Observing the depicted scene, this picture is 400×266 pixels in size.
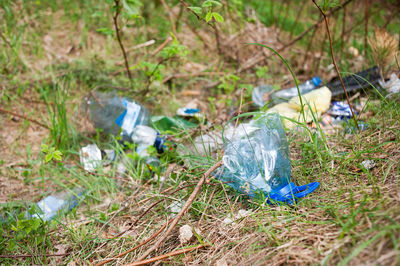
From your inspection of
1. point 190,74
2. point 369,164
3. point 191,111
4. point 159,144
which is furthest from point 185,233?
point 190,74

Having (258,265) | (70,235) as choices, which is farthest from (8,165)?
(258,265)

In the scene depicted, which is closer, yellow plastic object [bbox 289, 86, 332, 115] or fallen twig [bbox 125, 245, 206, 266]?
fallen twig [bbox 125, 245, 206, 266]

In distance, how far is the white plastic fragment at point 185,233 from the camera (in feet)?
4.15

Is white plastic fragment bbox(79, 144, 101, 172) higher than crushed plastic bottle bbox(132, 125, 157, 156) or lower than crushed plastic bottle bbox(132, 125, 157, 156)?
lower

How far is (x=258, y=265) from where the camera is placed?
3.37 ft

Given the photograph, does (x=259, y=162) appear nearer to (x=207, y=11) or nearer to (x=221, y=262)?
(x=221, y=262)

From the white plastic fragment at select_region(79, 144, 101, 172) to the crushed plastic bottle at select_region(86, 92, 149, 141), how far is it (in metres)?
0.20

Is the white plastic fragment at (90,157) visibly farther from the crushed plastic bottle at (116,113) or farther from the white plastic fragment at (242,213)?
the white plastic fragment at (242,213)

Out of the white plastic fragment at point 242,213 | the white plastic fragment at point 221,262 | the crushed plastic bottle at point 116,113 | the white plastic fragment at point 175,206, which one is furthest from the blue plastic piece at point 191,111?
the white plastic fragment at point 221,262

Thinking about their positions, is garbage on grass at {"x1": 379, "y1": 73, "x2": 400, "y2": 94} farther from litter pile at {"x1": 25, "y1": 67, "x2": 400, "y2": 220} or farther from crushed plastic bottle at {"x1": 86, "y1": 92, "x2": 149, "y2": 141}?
crushed plastic bottle at {"x1": 86, "y1": 92, "x2": 149, "y2": 141}

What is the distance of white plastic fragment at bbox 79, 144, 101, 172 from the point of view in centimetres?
217

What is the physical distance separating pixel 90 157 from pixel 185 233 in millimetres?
1290

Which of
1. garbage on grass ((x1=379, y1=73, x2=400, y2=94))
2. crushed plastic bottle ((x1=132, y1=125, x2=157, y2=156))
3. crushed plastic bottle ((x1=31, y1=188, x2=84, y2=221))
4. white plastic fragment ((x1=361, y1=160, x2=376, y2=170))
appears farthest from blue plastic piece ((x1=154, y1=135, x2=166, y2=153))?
garbage on grass ((x1=379, y1=73, x2=400, y2=94))

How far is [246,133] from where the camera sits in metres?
1.46
